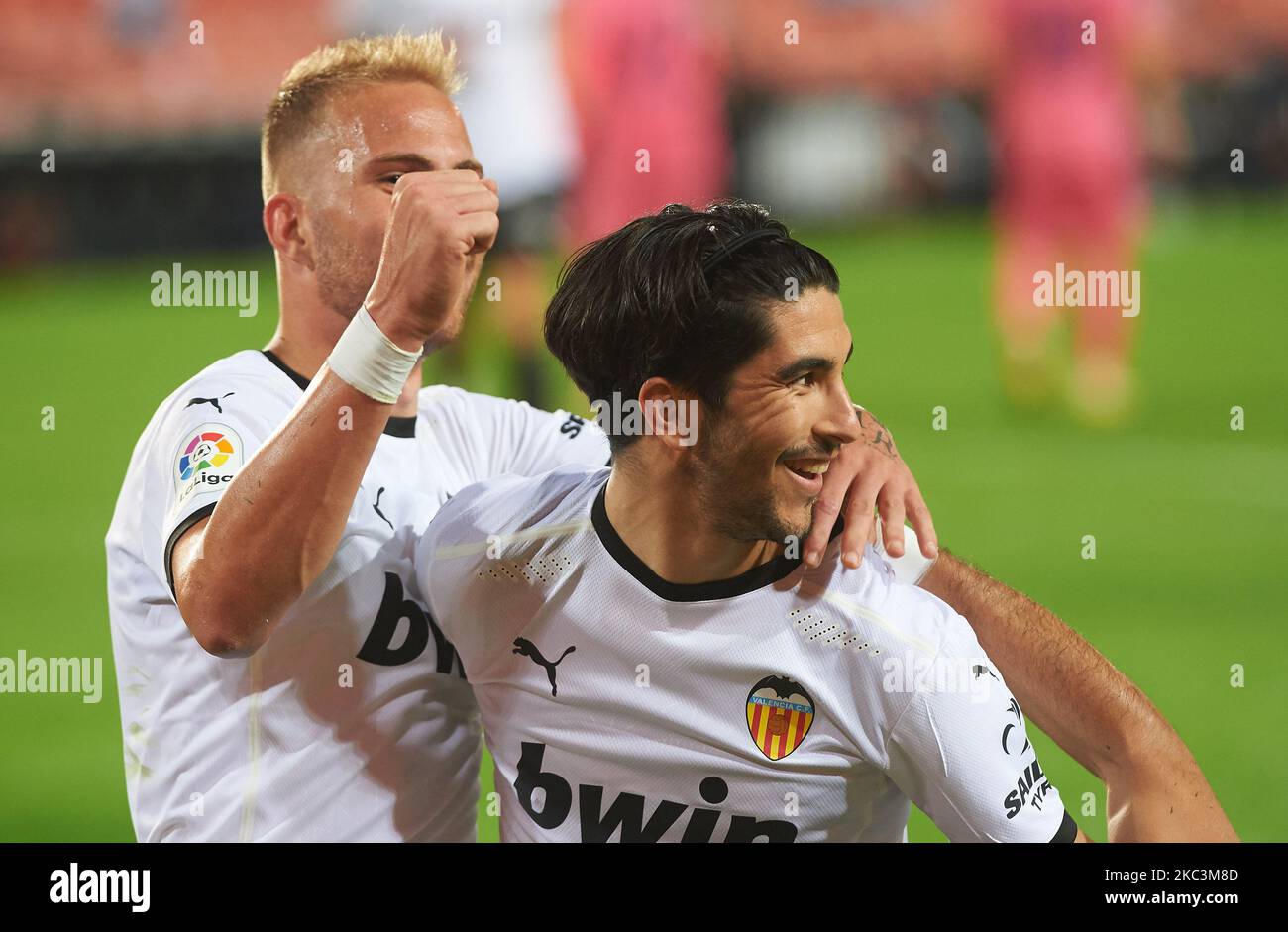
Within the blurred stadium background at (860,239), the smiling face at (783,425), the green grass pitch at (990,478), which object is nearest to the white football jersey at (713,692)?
the smiling face at (783,425)

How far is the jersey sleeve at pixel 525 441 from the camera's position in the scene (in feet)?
10.7

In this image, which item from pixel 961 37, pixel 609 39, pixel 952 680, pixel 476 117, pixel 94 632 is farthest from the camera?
pixel 961 37

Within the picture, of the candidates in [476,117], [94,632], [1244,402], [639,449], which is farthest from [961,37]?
[639,449]

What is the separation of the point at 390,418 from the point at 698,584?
0.77m

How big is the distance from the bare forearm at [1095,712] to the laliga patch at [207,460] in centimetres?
119

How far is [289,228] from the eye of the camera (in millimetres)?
3031

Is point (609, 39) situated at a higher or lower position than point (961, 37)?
Answer: lower

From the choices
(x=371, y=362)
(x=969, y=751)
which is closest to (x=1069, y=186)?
(x=969, y=751)

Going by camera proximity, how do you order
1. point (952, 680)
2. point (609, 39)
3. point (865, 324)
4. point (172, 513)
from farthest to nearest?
1. point (865, 324)
2. point (609, 39)
3. point (172, 513)
4. point (952, 680)

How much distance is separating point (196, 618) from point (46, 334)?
13.8 metres

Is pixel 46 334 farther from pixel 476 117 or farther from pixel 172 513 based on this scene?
pixel 172 513

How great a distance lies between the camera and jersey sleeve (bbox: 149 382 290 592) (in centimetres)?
256

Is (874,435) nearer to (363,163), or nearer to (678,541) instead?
(678,541)

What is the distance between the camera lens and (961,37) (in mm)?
24938
